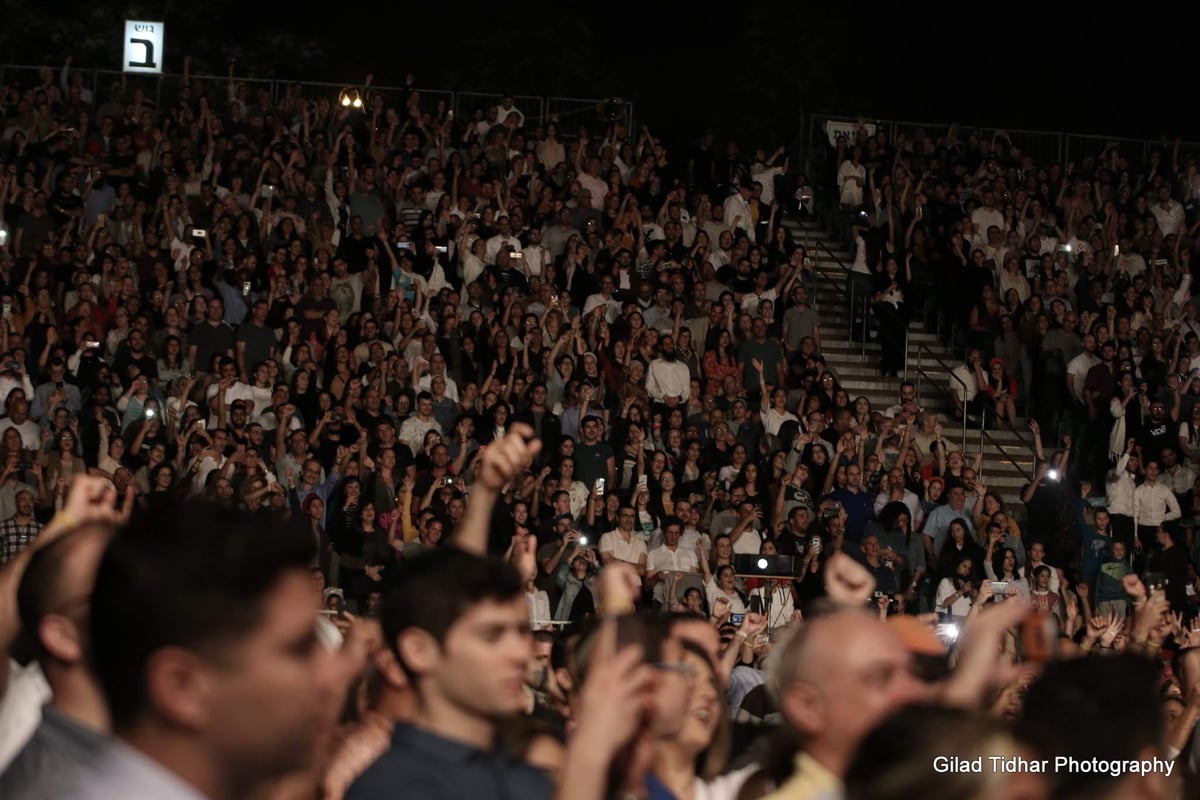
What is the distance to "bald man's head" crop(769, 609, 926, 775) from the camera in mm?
3354

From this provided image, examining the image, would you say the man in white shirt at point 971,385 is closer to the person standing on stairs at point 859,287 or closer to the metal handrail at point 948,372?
the metal handrail at point 948,372

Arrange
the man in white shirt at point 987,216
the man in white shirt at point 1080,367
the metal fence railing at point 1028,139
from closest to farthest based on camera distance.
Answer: the man in white shirt at point 1080,367, the man in white shirt at point 987,216, the metal fence railing at point 1028,139

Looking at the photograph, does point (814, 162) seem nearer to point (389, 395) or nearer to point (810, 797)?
point (389, 395)

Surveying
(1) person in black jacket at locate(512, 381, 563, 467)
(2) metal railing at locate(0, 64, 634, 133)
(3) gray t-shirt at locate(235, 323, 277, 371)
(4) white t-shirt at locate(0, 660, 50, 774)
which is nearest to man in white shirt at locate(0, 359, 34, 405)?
(3) gray t-shirt at locate(235, 323, 277, 371)

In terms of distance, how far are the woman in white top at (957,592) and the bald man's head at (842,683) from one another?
397 inches

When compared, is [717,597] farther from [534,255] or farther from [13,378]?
[13,378]

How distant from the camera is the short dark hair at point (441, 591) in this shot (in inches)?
128

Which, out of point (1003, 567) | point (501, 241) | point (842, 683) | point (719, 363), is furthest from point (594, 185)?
point (842, 683)

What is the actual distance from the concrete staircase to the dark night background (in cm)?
1503

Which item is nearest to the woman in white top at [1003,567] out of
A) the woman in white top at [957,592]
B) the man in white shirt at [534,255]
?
the woman in white top at [957,592]

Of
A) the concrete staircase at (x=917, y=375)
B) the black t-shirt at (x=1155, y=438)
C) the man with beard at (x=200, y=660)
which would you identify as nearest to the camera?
the man with beard at (x=200, y=660)

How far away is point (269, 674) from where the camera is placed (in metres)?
2.06

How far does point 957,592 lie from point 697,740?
10337mm

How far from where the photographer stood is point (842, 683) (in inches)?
133
